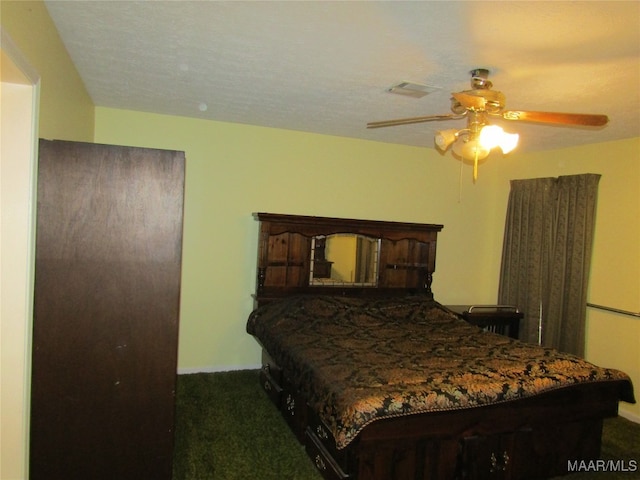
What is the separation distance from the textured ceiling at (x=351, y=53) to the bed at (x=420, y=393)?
1391 millimetres

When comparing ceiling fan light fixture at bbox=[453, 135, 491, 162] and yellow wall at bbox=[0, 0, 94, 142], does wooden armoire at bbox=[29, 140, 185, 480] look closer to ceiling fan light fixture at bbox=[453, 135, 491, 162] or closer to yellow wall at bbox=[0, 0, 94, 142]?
yellow wall at bbox=[0, 0, 94, 142]

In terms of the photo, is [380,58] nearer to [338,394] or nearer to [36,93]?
[36,93]

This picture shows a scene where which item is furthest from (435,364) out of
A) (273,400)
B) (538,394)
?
(273,400)

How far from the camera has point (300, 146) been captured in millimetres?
4289

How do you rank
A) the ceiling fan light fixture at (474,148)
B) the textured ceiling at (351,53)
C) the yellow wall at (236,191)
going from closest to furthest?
the textured ceiling at (351,53) < the ceiling fan light fixture at (474,148) < the yellow wall at (236,191)

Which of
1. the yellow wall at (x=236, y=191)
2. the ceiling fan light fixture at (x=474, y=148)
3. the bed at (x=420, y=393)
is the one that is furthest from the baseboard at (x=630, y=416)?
the ceiling fan light fixture at (x=474, y=148)

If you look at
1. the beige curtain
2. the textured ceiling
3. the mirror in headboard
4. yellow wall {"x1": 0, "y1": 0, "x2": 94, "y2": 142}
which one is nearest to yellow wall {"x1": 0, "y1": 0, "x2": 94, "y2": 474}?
yellow wall {"x1": 0, "y1": 0, "x2": 94, "y2": 142}

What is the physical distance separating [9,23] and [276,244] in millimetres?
2776

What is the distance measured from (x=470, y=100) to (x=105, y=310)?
6.36 feet

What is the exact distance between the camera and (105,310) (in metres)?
1.81

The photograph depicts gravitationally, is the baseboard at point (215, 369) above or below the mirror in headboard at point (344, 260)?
below

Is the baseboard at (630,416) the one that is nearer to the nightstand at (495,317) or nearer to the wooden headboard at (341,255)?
the nightstand at (495,317)

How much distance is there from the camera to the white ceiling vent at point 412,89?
8.88ft

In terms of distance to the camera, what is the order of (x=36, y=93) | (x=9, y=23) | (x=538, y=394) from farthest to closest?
1. (x=538, y=394)
2. (x=36, y=93)
3. (x=9, y=23)
